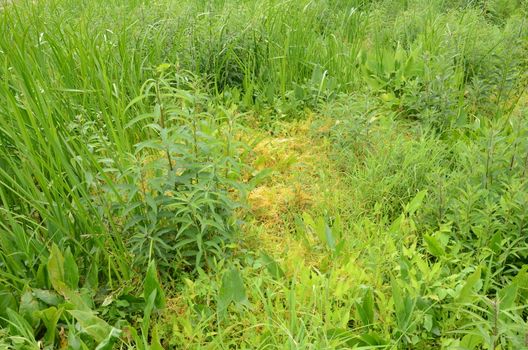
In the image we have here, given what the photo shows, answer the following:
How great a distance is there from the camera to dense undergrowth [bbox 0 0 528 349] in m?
1.82

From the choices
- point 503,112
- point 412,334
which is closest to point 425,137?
point 503,112

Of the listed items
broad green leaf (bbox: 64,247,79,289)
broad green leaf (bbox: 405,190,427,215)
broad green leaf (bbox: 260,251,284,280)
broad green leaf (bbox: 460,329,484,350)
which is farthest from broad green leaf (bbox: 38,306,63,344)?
broad green leaf (bbox: 405,190,427,215)

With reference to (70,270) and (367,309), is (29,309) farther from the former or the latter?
(367,309)

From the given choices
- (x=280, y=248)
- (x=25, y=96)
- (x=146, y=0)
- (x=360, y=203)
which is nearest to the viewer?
(x=25, y=96)

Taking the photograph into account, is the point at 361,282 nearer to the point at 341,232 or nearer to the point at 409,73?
the point at 341,232

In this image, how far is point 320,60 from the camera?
3.70 meters

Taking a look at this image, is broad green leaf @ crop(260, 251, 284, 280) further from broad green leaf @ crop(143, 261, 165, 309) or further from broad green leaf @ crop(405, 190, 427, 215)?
broad green leaf @ crop(405, 190, 427, 215)

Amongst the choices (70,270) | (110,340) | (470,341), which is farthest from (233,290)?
(470,341)

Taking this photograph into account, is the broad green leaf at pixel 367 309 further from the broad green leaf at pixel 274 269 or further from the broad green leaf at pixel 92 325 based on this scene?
the broad green leaf at pixel 92 325

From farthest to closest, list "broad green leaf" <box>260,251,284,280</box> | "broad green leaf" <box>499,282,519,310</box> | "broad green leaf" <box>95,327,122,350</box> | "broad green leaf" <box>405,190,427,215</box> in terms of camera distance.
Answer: "broad green leaf" <box>405,190,427,215</box> → "broad green leaf" <box>260,251,284,280</box> → "broad green leaf" <box>499,282,519,310</box> → "broad green leaf" <box>95,327,122,350</box>

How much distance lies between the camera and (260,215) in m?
2.48

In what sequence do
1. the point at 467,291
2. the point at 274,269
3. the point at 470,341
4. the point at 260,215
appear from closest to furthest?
the point at 470,341
the point at 467,291
the point at 274,269
the point at 260,215

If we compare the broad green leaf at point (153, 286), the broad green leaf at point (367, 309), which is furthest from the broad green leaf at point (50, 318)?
the broad green leaf at point (367, 309)

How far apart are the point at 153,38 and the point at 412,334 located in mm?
2507
